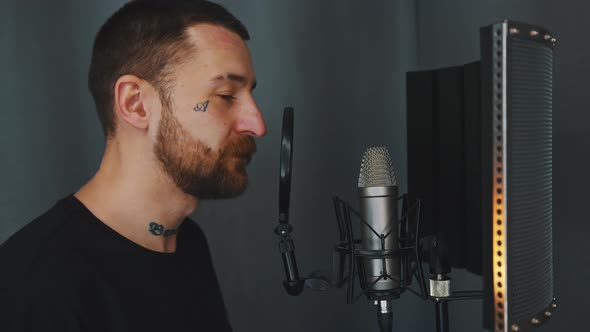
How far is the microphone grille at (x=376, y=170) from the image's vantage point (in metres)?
1.05

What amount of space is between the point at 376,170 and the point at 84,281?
21.0 inches

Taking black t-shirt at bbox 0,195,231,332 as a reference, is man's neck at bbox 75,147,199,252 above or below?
above

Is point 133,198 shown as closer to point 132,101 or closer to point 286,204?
point 132,101

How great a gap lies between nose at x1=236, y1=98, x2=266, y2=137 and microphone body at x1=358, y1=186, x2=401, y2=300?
0.73ft

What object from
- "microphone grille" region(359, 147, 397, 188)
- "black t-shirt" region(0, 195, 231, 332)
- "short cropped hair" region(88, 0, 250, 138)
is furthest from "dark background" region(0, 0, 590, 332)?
"microphone grille" region(359, 147, 397, 188)

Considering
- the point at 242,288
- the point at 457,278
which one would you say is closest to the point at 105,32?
the point at 242,288

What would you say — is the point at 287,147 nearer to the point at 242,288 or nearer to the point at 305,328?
the point at 242,288

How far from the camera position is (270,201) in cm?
155

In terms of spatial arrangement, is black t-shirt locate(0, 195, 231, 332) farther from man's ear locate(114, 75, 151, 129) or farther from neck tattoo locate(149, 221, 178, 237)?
man's ear locate(114, 75, 151, 129)

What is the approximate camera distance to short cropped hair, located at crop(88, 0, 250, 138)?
3.30 ft

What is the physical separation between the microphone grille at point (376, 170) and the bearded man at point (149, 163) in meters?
0.21

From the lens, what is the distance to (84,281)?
2.99 ft
